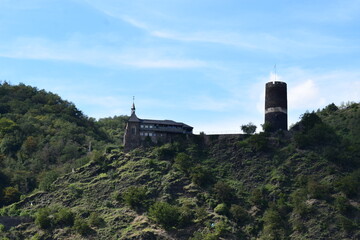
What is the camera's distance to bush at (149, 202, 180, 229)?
83625 millimetres

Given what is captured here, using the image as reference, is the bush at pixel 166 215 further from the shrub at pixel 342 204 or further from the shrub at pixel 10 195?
the shrub at pixel 10 195

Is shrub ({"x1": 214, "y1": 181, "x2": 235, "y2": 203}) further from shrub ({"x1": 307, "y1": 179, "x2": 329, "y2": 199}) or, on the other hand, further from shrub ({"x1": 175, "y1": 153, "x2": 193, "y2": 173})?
shrub ({"x1": 307, "y1": 179, "x2": 329, "y2": 199})

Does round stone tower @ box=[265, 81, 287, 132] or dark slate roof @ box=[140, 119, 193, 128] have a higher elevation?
round stone tower @ box=[265, 81, 287, 132]

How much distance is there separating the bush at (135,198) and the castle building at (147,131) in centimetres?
1041

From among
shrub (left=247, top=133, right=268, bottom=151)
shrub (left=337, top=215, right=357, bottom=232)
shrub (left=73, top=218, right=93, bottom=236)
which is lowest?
shrub (left=73, top=218, right=93, bottom=236)

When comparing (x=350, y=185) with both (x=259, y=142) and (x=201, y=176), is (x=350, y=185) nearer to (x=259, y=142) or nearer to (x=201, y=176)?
(x=259, y=142)

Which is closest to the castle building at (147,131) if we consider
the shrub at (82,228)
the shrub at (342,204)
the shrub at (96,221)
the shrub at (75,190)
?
the shrub at (75,190)

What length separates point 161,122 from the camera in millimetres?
99875

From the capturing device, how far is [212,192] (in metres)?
89.7

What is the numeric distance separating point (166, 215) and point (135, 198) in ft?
20.5

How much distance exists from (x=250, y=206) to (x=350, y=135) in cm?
2363

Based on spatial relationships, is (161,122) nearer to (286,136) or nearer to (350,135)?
(286,136)

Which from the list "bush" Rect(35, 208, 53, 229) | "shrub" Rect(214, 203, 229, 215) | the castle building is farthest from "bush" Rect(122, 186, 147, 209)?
the castle building

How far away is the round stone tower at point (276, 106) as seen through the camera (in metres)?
99.1
